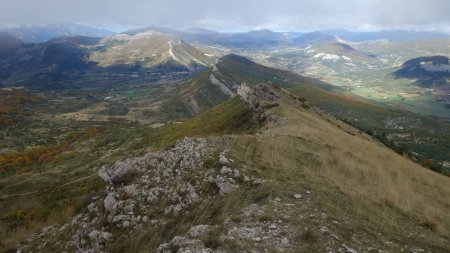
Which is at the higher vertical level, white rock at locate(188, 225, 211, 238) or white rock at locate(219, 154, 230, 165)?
white rock at locate(219, 154, 230, 165)

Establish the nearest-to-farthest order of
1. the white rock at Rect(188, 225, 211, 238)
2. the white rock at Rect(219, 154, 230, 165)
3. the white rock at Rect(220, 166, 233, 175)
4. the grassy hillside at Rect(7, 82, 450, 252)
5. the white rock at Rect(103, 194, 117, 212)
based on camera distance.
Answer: the grassy hillside at Rect(7, 82, 450, 252)
the white rock at Rect(188, 225, 211, 238)
the white rock at Rect(220, 166, 233, 175)
the white rock at Rect(103, 194, 117, 212)
the white rock at Rect(219, 154, 230, 165)

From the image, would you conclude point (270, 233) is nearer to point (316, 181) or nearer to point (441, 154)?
point (316, 181)

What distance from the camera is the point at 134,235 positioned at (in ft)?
Result: 66.2

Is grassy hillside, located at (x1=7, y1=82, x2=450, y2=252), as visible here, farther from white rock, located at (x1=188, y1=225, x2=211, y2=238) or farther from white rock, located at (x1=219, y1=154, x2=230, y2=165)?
white rock, located at (x1=188, y1=225, x2=211, y2=238)

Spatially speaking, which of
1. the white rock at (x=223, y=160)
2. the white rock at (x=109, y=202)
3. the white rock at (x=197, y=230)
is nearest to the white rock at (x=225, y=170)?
the white rock at (x=223, y=160)

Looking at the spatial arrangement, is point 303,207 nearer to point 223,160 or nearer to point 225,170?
point 225,170

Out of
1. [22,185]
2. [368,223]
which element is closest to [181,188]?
[368,223]

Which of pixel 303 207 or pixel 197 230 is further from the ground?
pixel 303 207

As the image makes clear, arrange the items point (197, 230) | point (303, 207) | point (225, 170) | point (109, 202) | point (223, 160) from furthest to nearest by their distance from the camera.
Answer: point (223, 160)
point (109, 202)
point (225, 170)
point (303, 207)
point (197, 230)

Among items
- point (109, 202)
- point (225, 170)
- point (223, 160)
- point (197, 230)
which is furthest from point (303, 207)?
point (109, 202)

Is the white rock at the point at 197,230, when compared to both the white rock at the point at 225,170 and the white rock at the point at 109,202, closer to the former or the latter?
the white rock at the point at 225,170

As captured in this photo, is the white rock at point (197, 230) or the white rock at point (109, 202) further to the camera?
the white rock at point (109, 202)

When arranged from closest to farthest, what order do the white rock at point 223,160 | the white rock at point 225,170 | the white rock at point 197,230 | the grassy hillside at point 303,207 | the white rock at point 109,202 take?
the grassy hillside at point 303,207, the white rock at point 197,230, the white rock at point 225,170, the white rock at point 109,202, the white rock at point 223,160

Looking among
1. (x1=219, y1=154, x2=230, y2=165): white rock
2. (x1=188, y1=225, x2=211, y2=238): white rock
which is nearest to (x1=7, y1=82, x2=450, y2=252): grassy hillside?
(x1=219, y1=154, x2=230, y2=165): white rock
